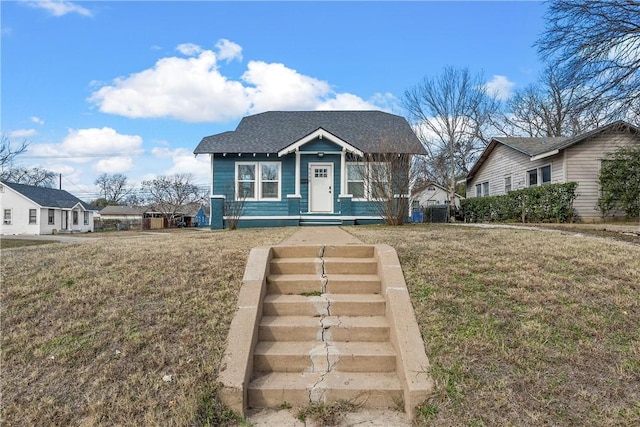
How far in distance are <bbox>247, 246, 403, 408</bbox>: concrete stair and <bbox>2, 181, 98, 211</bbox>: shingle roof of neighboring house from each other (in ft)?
121

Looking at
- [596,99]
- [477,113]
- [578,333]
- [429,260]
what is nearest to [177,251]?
[429,260]

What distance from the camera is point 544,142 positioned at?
1859cm

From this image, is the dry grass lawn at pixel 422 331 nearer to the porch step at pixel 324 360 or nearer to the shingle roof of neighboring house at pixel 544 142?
the porch step at pixel 324 360

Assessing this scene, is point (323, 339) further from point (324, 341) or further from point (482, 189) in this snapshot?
point (482, 189)

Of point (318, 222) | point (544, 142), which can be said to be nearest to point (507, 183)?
point (544, 142)

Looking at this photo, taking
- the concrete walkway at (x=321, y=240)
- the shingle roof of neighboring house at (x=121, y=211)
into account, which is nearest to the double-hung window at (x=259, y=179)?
the concrete walkway at (x=321, y=240)

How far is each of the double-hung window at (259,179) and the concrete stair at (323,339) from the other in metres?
9.65

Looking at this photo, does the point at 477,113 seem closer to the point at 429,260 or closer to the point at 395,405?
the point at 429,260

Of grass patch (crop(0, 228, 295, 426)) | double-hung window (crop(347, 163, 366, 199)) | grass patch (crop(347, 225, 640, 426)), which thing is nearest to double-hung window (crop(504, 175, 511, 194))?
double-hung window (crop(347, 163, 366, 199))

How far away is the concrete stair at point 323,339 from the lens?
126 inches

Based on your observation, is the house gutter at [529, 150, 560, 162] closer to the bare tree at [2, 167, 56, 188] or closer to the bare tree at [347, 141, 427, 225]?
the bare tree at [347, 141, 427, 225]

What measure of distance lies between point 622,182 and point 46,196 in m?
41.8

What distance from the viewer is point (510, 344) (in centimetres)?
340

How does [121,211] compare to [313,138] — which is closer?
[313,138]
